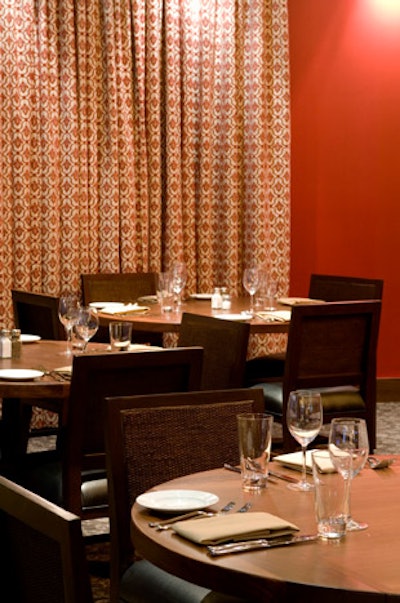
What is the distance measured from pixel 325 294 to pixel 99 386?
2.88 m

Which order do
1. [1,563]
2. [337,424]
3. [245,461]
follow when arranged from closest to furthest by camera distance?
[1,563], [337,424], [245,461]

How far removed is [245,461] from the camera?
2.33 m

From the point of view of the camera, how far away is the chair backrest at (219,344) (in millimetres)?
4039

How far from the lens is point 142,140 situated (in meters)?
6.42

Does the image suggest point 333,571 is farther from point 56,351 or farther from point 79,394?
point 56,351

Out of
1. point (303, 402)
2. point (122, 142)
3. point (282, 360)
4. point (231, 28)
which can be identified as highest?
point (231, 28)

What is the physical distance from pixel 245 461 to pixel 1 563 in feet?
2.48

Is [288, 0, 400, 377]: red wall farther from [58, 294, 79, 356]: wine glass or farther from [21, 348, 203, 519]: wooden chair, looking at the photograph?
[21, 348, 203, 519]: wooden chair

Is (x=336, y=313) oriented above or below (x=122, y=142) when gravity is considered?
below

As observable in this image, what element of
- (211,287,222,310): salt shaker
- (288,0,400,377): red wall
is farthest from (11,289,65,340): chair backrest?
(288,0,400,377): red wall

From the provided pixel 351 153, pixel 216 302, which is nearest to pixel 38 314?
pixel 216 302

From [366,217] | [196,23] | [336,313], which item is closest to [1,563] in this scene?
[336,313]

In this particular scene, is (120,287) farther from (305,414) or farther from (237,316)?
(305,414)

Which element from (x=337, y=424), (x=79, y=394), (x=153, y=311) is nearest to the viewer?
(x=337, y=424)
